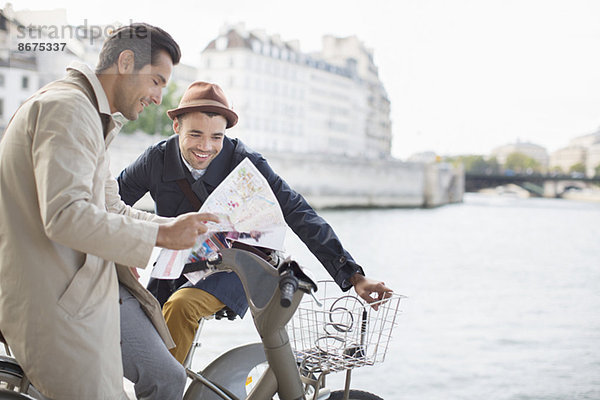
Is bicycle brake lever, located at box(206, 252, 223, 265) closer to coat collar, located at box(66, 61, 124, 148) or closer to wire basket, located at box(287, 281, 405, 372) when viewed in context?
wire basket, located at box(287, 281, 405, 372)

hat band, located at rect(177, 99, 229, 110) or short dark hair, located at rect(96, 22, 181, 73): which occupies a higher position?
short dark hair, located at rect(96, 22, 181, 73)

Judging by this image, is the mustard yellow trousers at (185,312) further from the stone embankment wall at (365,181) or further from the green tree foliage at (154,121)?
the green tree foliage at (154,121)

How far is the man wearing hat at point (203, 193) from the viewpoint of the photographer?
1995 mm

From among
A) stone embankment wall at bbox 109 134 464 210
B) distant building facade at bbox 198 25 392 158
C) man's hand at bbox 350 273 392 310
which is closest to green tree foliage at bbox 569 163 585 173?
distant building facade at bbox 198 25 392 158

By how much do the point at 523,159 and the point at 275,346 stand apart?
4109 inches

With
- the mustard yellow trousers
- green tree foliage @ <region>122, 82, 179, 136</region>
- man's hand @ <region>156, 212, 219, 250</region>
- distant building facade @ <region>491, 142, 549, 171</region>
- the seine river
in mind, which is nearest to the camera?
man's hand @ <region>156, 212, 219, 250</region>

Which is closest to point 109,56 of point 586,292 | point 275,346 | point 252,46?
point 275,346

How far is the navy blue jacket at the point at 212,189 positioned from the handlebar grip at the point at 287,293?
1.60 feet

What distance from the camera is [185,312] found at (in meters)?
1.98

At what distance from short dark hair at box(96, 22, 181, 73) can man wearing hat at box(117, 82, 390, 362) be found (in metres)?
0.56

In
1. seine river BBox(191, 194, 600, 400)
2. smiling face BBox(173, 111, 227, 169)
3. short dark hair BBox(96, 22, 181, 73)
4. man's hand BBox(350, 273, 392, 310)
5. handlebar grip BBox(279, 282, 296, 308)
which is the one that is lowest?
seine river BBox(191, 194, 600, 400)

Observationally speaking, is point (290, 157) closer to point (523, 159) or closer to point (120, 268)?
point (120, 268)

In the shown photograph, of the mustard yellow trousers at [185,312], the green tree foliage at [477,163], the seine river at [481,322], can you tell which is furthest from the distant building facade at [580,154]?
the mustard yellow trousers at [185,312]

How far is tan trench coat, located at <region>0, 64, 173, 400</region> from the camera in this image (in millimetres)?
1312
